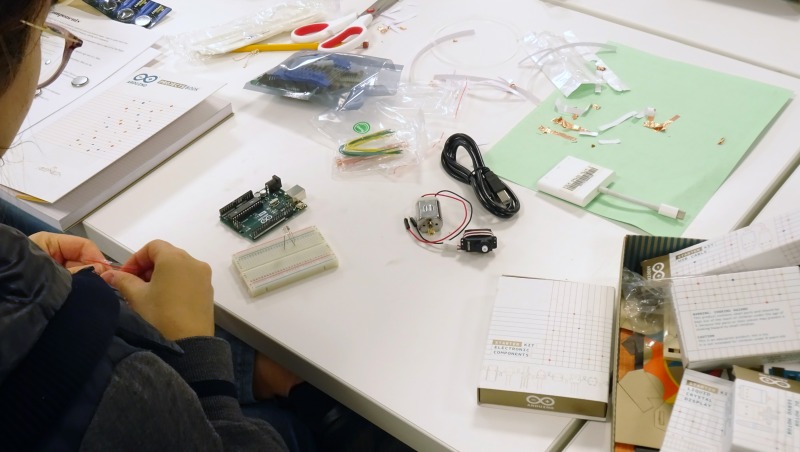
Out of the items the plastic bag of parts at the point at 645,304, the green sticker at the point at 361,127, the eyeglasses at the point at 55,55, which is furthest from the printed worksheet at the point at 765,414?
the eyeglasses at the point at 55,55

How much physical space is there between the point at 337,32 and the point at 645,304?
816 mm

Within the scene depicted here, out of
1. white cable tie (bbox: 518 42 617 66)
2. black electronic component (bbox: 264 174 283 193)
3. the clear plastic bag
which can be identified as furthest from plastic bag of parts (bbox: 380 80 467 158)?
black electronic component (bbox: 264 174 283 193)

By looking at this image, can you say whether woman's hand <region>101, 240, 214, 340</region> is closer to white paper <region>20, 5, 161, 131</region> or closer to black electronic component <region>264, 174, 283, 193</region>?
black electronic component <region>264, 174, 283, 193</region>

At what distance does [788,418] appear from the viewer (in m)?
0.64

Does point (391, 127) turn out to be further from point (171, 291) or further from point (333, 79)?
point (171, 291)

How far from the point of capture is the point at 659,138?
1074 mm

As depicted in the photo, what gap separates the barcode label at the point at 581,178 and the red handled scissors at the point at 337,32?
54 cm

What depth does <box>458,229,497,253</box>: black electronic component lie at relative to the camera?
36.7 inches

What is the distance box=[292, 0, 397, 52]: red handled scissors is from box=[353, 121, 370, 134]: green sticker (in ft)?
0.69

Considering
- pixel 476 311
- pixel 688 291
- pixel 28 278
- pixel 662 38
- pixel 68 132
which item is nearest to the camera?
pixel 28 278

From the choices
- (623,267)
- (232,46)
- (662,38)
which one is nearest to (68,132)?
(232,46)

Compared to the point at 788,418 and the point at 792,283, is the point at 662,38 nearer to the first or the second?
the point at 792,283

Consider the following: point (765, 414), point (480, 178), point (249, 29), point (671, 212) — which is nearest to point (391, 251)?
point (480, 178)

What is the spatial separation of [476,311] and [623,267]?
7.4 inches
